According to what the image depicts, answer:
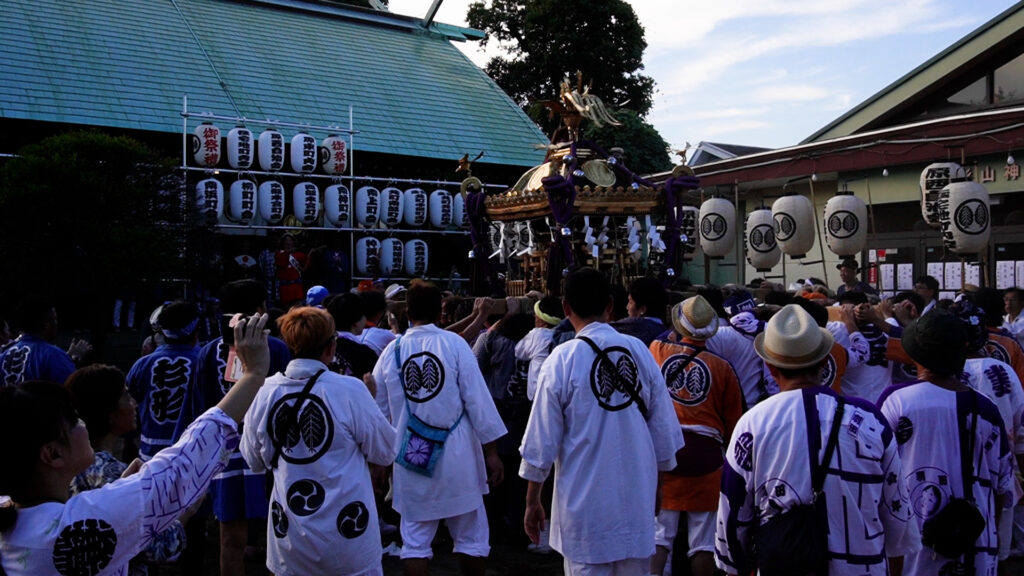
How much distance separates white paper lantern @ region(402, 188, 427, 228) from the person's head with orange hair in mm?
13616

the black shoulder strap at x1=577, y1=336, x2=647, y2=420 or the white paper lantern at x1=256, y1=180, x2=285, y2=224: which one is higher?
the white paper lantern at x1=256, y1=180, x2=285, y2=224

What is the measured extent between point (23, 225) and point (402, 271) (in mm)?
8229

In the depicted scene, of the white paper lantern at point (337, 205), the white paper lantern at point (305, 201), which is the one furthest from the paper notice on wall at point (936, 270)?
the white paper lantern at point (305, 201)

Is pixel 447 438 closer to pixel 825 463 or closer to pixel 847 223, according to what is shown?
pixel 825 463

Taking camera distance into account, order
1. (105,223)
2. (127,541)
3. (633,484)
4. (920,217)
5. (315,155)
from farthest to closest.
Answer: (315,155), (920,217), (105,223), (633,484), (127,541)

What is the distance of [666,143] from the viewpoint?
2311cm

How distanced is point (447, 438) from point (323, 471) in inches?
45.8

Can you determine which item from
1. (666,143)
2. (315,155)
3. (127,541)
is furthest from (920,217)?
(127,541)

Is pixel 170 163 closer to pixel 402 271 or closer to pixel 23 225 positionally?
pixel 23 225

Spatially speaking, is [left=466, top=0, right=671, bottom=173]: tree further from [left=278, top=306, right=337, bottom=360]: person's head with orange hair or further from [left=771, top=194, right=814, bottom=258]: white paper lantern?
[left=278, top=306, right=337, bottom=360]: person's head with orange hair

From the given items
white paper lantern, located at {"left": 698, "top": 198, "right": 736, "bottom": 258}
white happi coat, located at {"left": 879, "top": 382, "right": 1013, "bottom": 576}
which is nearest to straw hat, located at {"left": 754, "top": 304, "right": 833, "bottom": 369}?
white happi coat, located at {"left": 879, "top": 382, "right": 1013, "bottom": 576}

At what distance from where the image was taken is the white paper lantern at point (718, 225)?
1345cm

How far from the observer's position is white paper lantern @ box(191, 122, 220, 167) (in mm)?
15055

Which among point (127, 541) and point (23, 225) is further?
point (23, 225)
